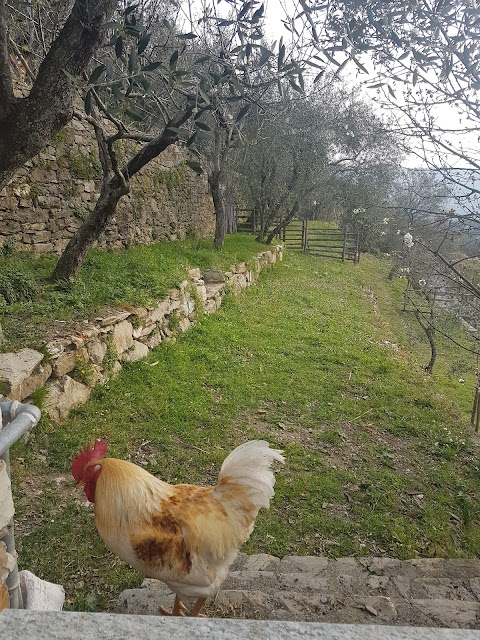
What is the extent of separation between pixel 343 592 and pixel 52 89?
12.8 ft

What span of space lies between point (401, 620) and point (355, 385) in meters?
4.69

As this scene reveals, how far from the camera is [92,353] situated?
5371 mm

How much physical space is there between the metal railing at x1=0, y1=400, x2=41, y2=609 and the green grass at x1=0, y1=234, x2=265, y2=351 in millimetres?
2944

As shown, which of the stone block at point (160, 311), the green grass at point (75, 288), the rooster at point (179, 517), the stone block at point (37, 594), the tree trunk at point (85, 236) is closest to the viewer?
the stone block at point (37, 594)

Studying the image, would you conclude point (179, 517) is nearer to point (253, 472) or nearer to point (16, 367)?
point (253, 472)

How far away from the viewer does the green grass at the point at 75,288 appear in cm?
517

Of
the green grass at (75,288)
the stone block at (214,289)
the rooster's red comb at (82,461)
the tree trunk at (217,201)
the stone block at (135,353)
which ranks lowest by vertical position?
the stone block at (135,353)

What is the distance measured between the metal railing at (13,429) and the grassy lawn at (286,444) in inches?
43.4

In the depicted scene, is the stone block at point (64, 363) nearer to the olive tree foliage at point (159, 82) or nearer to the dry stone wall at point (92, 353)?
the dry stone wall at point (92, 353)

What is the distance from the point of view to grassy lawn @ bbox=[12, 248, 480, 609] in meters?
3.62

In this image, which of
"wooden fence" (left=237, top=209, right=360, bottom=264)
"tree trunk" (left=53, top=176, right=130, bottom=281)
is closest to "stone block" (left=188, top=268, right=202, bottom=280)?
"tree trunk" (left=53, top=176, right=130, bottom=281)

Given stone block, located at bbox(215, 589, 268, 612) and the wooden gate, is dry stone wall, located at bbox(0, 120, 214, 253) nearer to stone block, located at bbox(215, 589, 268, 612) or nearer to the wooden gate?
stone block, located at bbox(215, 589, 268, 612)

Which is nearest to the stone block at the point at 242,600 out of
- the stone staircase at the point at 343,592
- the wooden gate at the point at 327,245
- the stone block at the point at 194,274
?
the stone staircase at the point at 343,592

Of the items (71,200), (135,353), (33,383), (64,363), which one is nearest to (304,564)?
(33,383)
